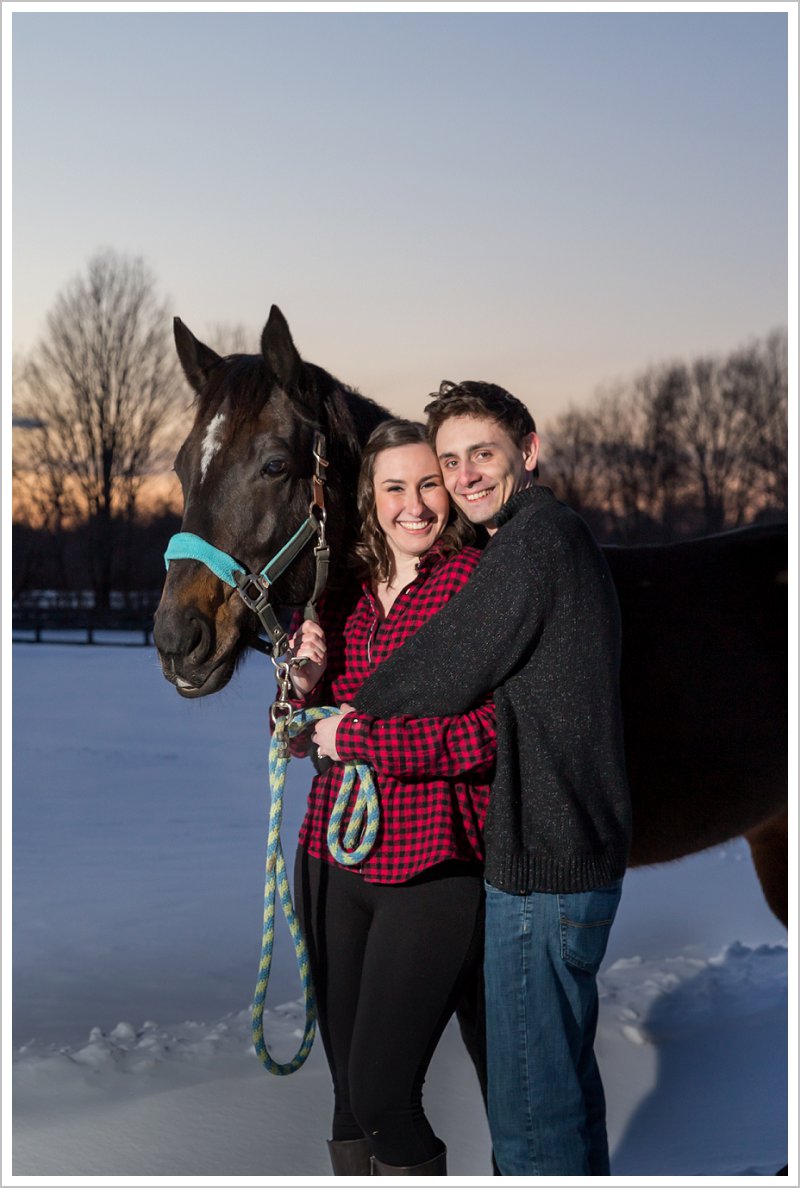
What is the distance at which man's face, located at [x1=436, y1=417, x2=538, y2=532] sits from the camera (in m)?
1.88

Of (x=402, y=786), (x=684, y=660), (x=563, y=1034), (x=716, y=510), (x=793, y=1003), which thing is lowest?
(x=793, y=1003)

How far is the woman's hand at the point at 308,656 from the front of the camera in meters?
2.04

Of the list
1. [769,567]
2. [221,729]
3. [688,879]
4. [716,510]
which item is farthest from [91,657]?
[716,510]

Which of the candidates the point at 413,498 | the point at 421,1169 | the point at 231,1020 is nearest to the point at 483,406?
the point at 413,498

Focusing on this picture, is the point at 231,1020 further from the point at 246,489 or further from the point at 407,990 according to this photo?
the point at 246,489

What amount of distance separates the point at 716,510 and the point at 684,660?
2890cm

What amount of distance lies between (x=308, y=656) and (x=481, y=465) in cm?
51

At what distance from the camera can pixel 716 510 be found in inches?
1187

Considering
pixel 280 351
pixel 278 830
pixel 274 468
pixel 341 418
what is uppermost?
pixel 280 351

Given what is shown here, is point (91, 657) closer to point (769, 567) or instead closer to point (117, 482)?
point (117, 482)

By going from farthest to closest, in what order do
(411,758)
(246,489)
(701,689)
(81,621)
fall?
(81,621), (701,689), (246,489), (411,758)

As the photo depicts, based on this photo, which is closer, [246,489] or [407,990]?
[407,990]

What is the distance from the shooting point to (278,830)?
200 cm

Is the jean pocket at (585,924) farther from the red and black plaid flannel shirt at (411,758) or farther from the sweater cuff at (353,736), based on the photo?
the sweater cuff at (353,736)
